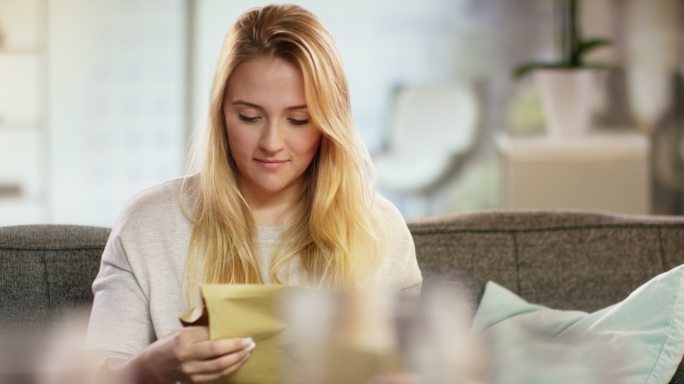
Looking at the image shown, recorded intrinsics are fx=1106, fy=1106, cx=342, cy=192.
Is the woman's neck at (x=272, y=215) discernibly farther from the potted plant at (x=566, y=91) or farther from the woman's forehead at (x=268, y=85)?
the potted plant at (x=566, y=91)

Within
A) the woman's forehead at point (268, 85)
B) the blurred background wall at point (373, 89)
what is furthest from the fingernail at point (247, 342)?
the blurred background wall at point (373, 89)

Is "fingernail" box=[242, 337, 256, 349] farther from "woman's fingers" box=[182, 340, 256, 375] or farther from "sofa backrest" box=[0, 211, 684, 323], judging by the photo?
"sofa backrest" box=[0, 211, 684, 323]

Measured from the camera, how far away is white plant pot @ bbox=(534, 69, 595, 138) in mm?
3959

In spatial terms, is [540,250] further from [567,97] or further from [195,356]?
[567,97]

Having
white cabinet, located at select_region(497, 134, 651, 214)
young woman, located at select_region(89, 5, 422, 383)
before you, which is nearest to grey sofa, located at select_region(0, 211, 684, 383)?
young woman, located at select_region(89, 5, 422, 383)

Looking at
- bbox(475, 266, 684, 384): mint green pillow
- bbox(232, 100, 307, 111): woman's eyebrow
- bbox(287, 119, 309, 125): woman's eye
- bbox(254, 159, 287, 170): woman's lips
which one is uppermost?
bbox(232, 100, 307, 111): woman's eyebrow

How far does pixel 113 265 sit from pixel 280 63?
38 cm

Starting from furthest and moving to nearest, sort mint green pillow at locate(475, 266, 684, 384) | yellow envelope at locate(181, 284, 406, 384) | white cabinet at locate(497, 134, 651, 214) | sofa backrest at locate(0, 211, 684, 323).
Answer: white cabinet at locate(497, 134, 651, 214)
sofa backrest at locate(0, 211, 684, 323)
mint green pillow at locate(475, 266, 684, 384)
yellow envelope at locate(181, 284, 406, 384)

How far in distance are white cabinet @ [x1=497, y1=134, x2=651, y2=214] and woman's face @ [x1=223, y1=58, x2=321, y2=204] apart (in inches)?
94.4

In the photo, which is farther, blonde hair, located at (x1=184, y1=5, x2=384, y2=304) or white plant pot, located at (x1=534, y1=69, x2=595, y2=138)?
white plant pot, located at (x1=534, y1=69, x2=595, y2=138)

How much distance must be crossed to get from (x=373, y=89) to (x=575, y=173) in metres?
1.40

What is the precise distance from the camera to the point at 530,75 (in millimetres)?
5016

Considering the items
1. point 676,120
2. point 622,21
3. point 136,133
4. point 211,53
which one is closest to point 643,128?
point 676,120

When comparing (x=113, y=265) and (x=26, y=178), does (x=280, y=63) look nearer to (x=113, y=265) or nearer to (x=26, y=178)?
(x=113, y=265)
